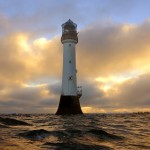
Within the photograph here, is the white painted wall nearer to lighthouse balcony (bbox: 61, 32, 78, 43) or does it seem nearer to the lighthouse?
the lighthouse

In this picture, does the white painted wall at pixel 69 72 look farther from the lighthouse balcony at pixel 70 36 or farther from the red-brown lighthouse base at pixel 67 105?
the lighthouse balcony at pixel 70 36

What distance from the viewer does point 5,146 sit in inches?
279

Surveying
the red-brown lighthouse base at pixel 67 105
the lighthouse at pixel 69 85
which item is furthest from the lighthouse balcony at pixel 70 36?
the red-brown lighthouse base at pixel 67 105

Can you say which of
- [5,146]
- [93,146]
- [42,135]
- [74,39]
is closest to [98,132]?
[42,135]

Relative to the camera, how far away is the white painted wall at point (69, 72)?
44.9 metres

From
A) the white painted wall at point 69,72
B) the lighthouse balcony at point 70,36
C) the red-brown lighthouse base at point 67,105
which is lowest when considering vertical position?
the red-brown lighthouse base at point 67,105

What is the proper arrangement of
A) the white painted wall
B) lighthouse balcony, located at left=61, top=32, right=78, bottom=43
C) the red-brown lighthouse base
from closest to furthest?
1. the red-brown lighthouse base
2. the white painted wall
3. lighthouse balcony, located at left=61, top=32, right=78, bottom=43

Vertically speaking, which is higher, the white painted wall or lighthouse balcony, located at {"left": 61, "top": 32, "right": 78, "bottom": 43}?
lighthouse balcony, located at {"left": 61, "top": 32, "right": 78, "bottom": 43}

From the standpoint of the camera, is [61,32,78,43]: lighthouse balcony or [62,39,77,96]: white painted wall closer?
[62,39,77,96]: white painted wall

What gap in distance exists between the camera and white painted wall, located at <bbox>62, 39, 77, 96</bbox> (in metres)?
44.9

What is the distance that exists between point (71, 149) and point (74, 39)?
4120 centimetres

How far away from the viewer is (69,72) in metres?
45.1

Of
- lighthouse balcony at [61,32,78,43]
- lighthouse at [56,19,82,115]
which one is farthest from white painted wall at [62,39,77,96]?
lighthouse balcony at [61,32,78,43]

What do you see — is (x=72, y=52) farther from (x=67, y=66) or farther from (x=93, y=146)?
(x=93, y=146)
